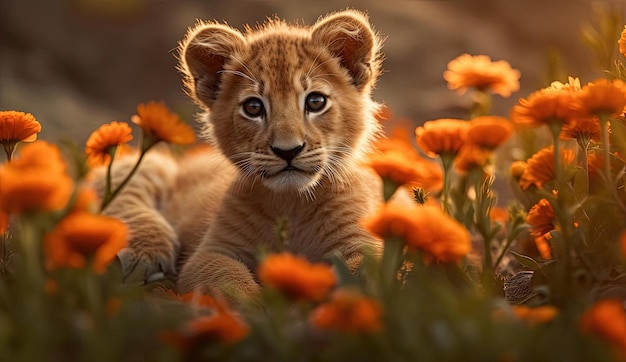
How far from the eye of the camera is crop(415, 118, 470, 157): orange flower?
7.93 ft

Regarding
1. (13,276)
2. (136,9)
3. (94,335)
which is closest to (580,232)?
(94,335)

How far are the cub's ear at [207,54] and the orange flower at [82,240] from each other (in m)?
1.75

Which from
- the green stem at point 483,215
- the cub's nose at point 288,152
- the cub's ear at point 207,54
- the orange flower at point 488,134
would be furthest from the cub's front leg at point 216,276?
the orange flower at point 488,134

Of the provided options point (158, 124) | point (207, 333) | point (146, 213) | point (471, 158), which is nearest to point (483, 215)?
point (471, 158)

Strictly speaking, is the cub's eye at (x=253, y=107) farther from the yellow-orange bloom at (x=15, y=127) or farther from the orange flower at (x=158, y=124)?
the yellow-orange bloom at (x=15, y=127)

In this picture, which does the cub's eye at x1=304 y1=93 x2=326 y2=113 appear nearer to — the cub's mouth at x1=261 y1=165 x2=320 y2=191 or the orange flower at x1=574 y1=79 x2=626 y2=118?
the cub's mouth at x1=261 y1=165 x2=320 y2=191

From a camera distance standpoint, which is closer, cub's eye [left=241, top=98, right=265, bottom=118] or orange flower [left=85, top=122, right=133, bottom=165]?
orange flower [left=85, top=122, right=133, bottom=165]

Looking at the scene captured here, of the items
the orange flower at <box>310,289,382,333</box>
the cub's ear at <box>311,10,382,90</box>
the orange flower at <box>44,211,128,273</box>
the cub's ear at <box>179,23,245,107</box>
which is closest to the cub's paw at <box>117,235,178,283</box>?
the cub's ear at <box>179,23,245,107</box>

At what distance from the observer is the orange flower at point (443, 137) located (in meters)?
2.42

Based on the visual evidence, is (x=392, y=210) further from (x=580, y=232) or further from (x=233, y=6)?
(x=233, y=6)

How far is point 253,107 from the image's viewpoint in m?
3.19

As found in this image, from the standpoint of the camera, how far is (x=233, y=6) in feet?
25.6

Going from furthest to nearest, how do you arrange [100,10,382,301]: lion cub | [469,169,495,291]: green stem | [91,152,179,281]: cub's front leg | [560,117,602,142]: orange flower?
[91,152,179,281]: cub's front leg, [100,10,382,301]: lion cub, [469,169,495,291]: green stem, [560,117,602,142]: orange flower

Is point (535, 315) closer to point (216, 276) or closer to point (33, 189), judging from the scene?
point (33, 189)
